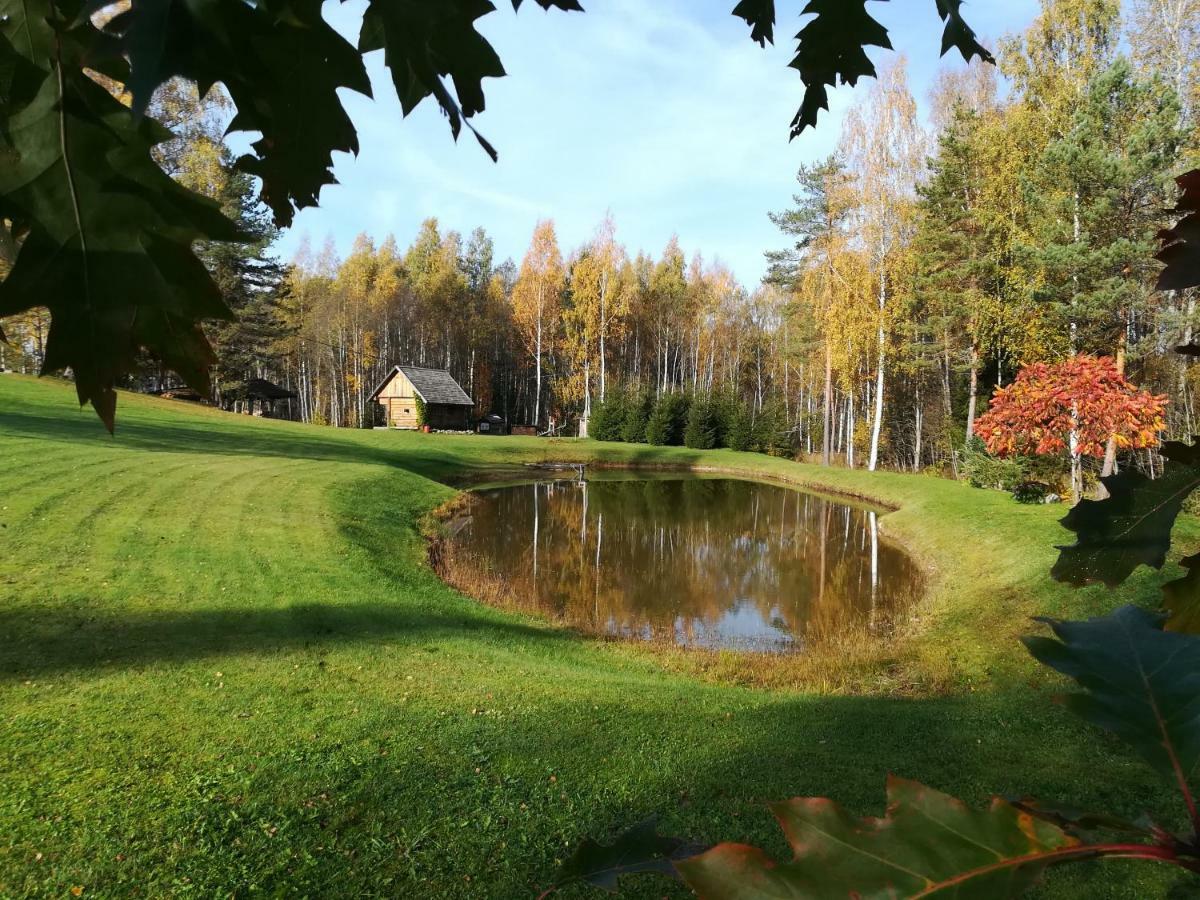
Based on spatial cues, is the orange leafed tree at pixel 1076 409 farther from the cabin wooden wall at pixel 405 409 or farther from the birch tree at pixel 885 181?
the cabin wooden wall at pixel 405 409

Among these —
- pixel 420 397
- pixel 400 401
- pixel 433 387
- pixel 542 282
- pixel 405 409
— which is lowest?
pixel 405 409

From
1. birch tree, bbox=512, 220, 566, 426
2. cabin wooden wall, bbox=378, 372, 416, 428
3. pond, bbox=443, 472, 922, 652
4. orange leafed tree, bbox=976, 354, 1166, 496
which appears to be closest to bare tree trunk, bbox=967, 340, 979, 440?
pond, bbox=443, 472, 922, 652

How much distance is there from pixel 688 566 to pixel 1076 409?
24.4 feet

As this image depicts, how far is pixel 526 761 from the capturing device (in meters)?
4.71

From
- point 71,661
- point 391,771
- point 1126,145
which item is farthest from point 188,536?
point 1126,145

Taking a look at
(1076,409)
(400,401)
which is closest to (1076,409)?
(1076,409)

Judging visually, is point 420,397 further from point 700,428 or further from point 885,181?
point 885,181

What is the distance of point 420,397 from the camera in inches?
1547

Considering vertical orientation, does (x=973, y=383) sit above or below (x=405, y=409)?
above

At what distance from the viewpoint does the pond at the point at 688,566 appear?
1059 centimetres

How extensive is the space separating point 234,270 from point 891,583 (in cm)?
3162

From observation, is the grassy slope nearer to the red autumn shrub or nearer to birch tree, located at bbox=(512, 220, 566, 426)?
the red autumn shrub

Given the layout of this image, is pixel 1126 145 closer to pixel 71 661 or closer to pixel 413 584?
pixel 413 584

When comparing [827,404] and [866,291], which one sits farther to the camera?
[827,404]
